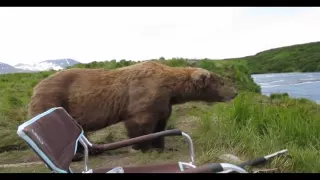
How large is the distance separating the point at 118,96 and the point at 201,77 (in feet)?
4.15

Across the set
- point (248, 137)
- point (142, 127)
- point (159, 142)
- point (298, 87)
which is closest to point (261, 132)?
point (248, 137)

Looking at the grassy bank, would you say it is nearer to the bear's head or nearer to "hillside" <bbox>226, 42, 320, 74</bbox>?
Answer: the bear's head

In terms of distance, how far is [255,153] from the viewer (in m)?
5.14

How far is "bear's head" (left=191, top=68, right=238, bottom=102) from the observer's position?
6.54 m

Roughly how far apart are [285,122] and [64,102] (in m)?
2.92

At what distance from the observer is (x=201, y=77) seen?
655cm

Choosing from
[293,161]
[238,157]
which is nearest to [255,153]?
[238,157]

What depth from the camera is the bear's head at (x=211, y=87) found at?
654 centimetres


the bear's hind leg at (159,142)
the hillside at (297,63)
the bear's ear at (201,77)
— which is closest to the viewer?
the bear's hind leg at (159,142)

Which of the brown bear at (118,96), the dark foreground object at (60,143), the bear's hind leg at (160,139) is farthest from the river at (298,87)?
the dark foreground object at (60,143)

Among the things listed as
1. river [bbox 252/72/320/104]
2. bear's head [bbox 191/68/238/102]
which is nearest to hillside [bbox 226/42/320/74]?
river [bbox 252/72/320/104]

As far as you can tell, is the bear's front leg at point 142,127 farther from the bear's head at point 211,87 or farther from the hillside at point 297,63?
the hillside at point 297,63
